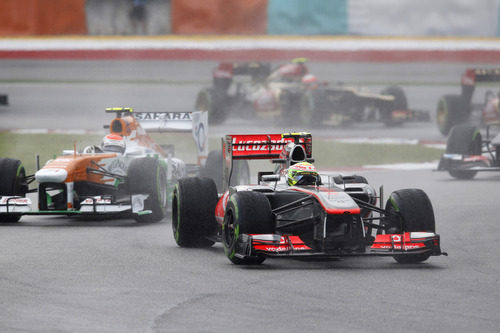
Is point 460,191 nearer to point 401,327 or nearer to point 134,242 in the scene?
point 134,242

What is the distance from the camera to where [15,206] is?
14703 mm

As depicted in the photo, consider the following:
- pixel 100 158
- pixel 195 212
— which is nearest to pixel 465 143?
pixel 100 158

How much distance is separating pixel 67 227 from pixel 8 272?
3.98 metres

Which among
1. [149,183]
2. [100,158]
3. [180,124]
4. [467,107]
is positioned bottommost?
→ [149,183]

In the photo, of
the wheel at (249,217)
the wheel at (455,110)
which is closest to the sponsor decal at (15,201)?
the wheel at (249,217)

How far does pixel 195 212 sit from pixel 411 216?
103 inches

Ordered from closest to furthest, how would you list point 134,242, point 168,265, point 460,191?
point 168,265, point 134,242, point 460,191

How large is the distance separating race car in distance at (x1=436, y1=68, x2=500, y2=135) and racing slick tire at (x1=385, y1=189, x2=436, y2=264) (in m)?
15.4

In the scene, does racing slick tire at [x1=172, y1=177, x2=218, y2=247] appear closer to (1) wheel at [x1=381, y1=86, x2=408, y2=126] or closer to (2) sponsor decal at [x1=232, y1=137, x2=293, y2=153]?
(2) sponsor decal at [x1=232, y1=137, x2=293, y2=153]

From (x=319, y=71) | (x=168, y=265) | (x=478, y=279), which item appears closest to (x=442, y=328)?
(x=478, y=279)

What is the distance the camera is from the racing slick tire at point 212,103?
29.0 meters

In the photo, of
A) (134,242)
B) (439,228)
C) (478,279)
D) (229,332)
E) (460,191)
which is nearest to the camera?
(229,332)

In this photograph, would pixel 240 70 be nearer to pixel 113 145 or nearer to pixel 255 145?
pixel 113 145

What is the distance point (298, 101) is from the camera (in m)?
29.5
